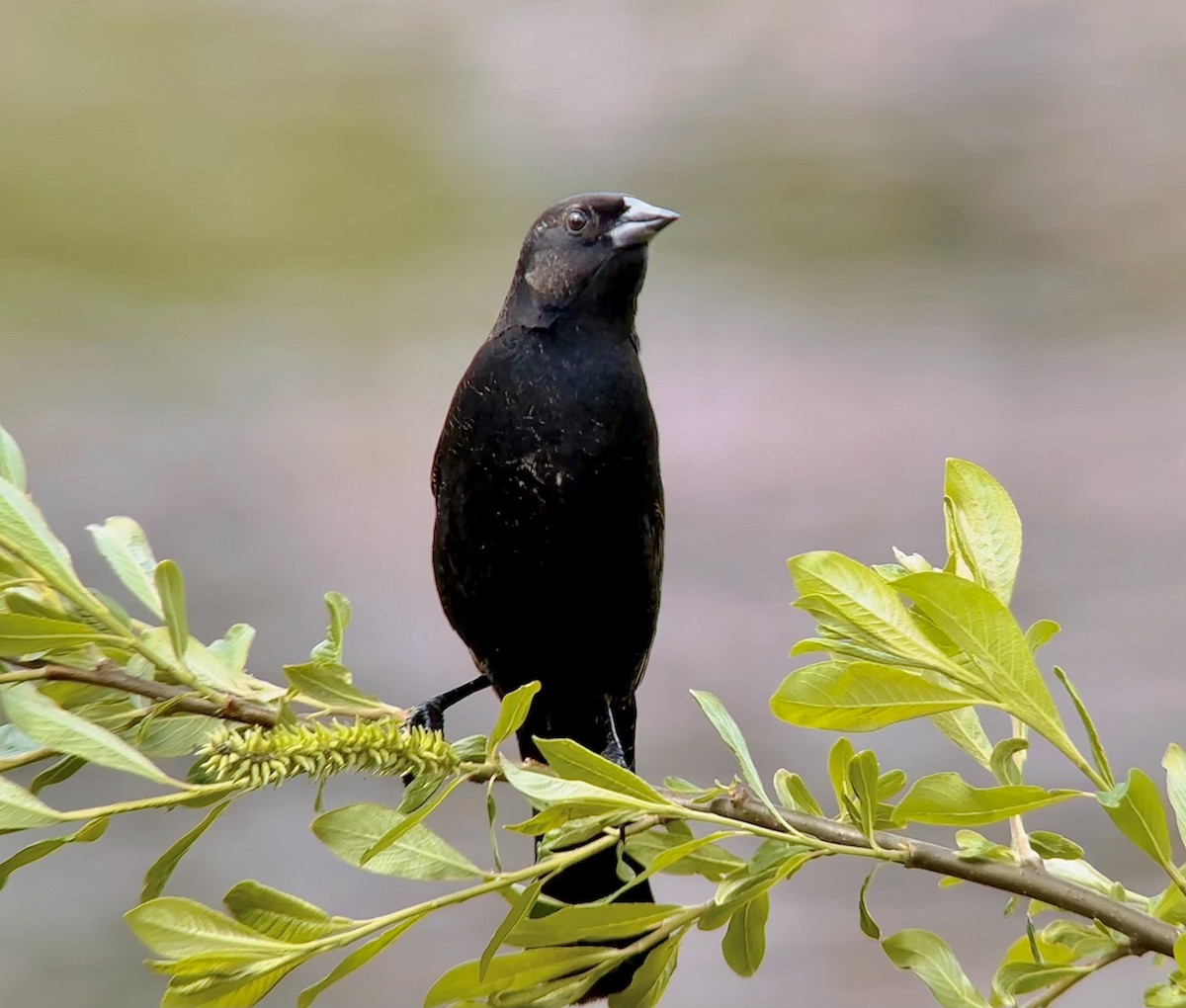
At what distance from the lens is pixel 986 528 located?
557mm

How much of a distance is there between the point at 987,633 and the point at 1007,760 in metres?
0.08

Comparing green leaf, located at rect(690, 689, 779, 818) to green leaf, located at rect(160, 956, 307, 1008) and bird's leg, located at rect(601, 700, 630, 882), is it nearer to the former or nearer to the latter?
green leaf, located at rect(160, 956, 307, 1008)

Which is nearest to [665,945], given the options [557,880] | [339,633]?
[339,633]

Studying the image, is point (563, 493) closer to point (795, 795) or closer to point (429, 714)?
point (429, 714)

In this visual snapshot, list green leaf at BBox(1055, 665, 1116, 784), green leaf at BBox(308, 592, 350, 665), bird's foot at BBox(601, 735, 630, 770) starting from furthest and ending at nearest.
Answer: bird's foot at BBox(601, 735, 630, 770) < green leaf at BBox(308, 592, 350, 665) < green leaf at BBox(1055, 665, 1116, 784)

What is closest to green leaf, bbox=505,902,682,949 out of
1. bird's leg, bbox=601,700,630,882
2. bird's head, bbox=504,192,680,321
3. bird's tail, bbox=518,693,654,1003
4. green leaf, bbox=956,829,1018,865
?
green leaf, bbox=956,829,1018,865

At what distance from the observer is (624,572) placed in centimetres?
128

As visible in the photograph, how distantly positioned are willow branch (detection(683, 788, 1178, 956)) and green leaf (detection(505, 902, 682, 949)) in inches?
1.8

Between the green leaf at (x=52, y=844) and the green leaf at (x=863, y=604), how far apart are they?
10.7 inches

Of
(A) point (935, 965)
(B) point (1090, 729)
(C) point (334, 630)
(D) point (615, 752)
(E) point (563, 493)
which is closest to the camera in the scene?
(B) point (1090, 729)

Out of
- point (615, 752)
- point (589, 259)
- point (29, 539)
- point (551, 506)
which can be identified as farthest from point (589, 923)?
point (589, 259)

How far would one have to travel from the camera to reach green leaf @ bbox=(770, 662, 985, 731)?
502 mm

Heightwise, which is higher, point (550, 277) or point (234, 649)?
point (550, 277)

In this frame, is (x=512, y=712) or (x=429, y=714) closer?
(x=512, y=712)
